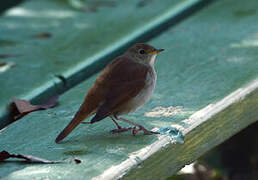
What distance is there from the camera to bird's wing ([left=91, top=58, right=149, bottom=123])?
8.60 feet

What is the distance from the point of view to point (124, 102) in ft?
8.86

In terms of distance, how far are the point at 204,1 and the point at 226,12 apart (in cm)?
25

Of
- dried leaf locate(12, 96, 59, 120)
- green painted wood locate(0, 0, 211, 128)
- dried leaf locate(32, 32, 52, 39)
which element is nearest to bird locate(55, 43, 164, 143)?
dried leaf locate(12, 96, 59, 120)

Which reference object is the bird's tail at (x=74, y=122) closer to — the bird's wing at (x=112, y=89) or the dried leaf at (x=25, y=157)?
the bird's wing at (x=112, y=89)

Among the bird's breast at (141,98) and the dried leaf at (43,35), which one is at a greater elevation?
the dried leaf at (43,35)

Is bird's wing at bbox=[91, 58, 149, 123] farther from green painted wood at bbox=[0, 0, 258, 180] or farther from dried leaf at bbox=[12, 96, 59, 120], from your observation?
dried leaf at bbox=[12, 96, 59, 120]

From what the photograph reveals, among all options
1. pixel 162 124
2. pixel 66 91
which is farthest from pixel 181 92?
pixel 66 91

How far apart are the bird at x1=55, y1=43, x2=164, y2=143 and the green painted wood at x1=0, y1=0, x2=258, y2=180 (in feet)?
0.22

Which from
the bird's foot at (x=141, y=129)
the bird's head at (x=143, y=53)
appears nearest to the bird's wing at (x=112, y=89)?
the bird's foot at (x=141, y=129)

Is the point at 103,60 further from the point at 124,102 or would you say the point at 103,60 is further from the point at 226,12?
the point at 226,12

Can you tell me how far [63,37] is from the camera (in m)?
4.04

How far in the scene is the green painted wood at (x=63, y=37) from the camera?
332 centimetres

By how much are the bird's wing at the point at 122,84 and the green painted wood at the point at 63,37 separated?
56 centimetres

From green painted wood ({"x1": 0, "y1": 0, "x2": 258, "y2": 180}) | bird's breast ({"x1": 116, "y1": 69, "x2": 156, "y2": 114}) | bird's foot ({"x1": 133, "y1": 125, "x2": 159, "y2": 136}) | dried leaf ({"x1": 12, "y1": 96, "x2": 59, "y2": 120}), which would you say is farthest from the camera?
dried leaf ({"x1": 12, "y1": 96, "x2": 59, "y2": 120})
